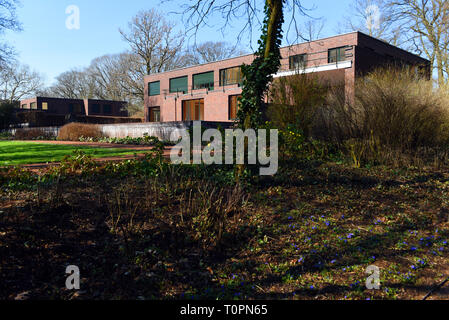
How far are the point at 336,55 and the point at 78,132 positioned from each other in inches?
634

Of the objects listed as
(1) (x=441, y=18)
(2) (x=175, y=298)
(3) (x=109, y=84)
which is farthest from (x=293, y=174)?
(3) (x=109, y=84)

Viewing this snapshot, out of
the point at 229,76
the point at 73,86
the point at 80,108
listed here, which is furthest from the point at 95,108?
the point at 229,76

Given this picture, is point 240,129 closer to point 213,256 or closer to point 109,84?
point 213,256

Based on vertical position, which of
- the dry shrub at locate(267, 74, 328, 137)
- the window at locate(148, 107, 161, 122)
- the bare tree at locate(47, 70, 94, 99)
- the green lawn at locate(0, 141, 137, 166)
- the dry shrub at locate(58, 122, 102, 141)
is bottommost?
the green lawn at locate(0, 141, 137, 166)

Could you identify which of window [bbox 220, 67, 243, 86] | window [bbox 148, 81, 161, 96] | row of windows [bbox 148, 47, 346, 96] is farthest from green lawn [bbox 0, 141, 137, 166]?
window [bbox 148, 81, 161, 96]

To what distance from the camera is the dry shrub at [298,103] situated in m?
8.30

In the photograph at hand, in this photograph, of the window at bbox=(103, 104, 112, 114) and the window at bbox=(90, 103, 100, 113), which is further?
the window at bbox=(103, 104, 112, 114)

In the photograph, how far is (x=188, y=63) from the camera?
42.5 meters

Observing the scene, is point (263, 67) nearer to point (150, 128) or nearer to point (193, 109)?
point (150, 128)

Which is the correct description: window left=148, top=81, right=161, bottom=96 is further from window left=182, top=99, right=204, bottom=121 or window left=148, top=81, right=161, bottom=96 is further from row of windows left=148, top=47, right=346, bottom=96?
window left=182, top=99, right=204, bottom=121

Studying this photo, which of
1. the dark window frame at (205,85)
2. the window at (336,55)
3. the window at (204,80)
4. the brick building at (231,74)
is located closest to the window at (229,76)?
the brick building at (231,74)

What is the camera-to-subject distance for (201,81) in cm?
3039

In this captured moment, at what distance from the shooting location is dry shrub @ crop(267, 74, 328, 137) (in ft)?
27.2

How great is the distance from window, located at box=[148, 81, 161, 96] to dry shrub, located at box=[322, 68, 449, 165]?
92.4ft
